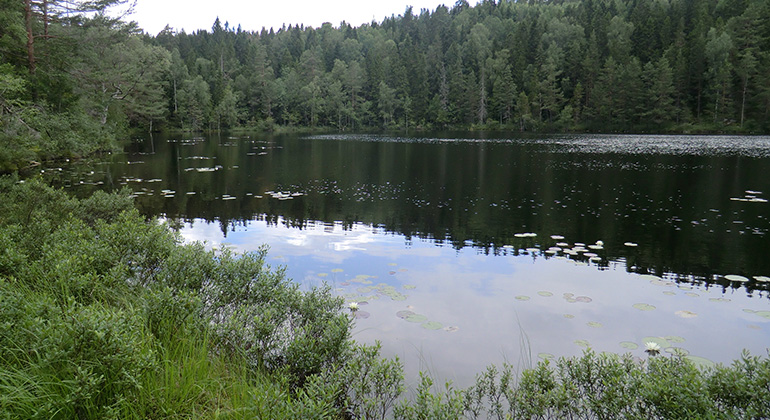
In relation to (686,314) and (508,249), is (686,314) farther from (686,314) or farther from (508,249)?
(508,249)

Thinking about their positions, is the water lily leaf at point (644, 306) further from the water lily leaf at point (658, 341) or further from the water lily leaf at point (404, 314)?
the water lily leaf at point (404, 314)

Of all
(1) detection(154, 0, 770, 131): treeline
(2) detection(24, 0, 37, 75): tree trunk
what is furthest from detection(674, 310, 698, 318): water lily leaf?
(1) detection(154, 0, 770, 131): treeline

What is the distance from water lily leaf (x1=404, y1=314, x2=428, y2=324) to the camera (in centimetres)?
672

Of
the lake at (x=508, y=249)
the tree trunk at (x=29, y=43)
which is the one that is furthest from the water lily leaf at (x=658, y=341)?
the tree trunk at (x=29, y=43)

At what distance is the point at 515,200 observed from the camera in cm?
1700

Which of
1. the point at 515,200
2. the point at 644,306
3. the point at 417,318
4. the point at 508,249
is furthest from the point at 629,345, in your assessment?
the point at 515,200

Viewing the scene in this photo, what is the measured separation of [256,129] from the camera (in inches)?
3770

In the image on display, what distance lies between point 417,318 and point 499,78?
4117 inches

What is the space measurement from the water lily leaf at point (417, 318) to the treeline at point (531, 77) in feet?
270

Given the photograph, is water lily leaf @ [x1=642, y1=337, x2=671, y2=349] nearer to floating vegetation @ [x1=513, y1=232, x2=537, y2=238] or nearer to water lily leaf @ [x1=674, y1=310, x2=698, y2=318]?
water lily leaf @ [x1=674, y1=310, x2=698, y2=318]

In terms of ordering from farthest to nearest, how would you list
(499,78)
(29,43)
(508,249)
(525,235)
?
(499,78) < (29,43) < (525,235) < (508,249)

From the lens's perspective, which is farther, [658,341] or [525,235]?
[525,235]

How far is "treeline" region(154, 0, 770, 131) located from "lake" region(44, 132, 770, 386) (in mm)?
63089

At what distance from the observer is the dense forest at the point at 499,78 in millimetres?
72062
